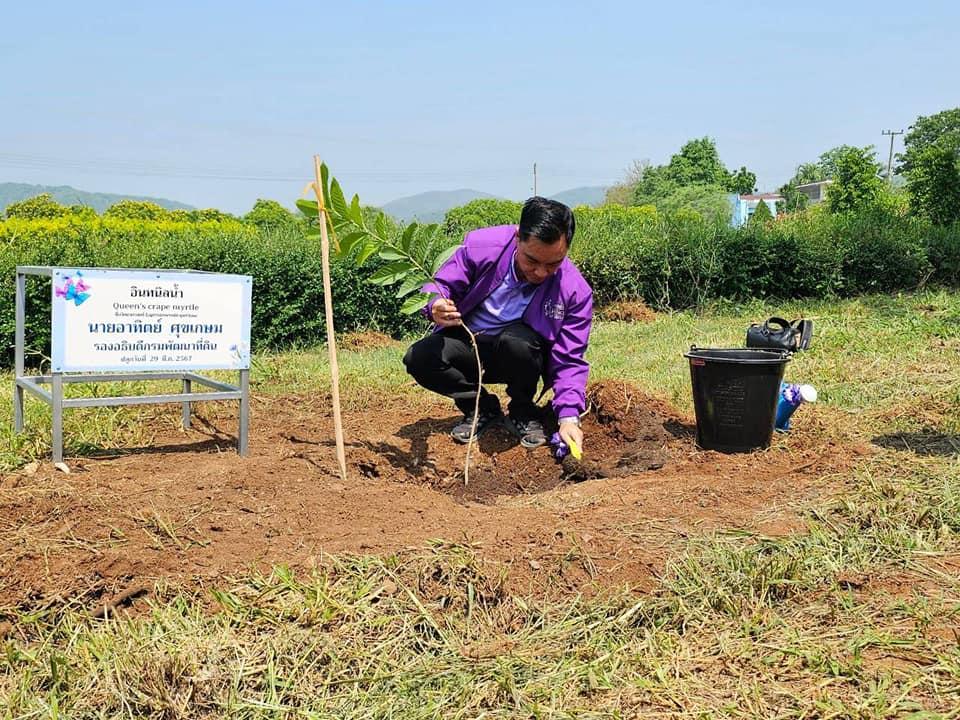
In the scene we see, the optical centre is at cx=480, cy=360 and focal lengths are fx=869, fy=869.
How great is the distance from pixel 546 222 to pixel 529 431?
135 cm

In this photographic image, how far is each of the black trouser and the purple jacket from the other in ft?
0.38

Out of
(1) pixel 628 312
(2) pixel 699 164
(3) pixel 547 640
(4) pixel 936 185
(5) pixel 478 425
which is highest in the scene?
(2) pixel 699 164

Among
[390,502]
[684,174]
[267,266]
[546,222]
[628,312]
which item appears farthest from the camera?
[684,174]

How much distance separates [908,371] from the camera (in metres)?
6.90

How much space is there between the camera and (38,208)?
19.9 m

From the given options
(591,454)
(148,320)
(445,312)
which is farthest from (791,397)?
(148,320)

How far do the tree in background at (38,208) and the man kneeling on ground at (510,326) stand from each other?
16.6m

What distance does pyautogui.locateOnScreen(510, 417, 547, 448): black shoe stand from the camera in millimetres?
4949

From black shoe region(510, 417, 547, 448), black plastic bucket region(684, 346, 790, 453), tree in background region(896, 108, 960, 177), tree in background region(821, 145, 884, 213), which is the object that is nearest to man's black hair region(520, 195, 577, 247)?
black plastic bucket region(684, 346, 790, 453)

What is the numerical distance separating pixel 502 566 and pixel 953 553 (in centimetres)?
172

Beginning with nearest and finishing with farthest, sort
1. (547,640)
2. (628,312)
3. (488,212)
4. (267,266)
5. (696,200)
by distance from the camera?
1. (547,640)
2. (267,266)
3. (628,312)
4. (488,212)
5. (696,200)

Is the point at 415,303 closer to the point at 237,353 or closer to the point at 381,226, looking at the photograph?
the point at 381,226

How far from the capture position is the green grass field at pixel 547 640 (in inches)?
94.2

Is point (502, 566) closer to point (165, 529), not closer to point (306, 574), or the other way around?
point (306, 574)
